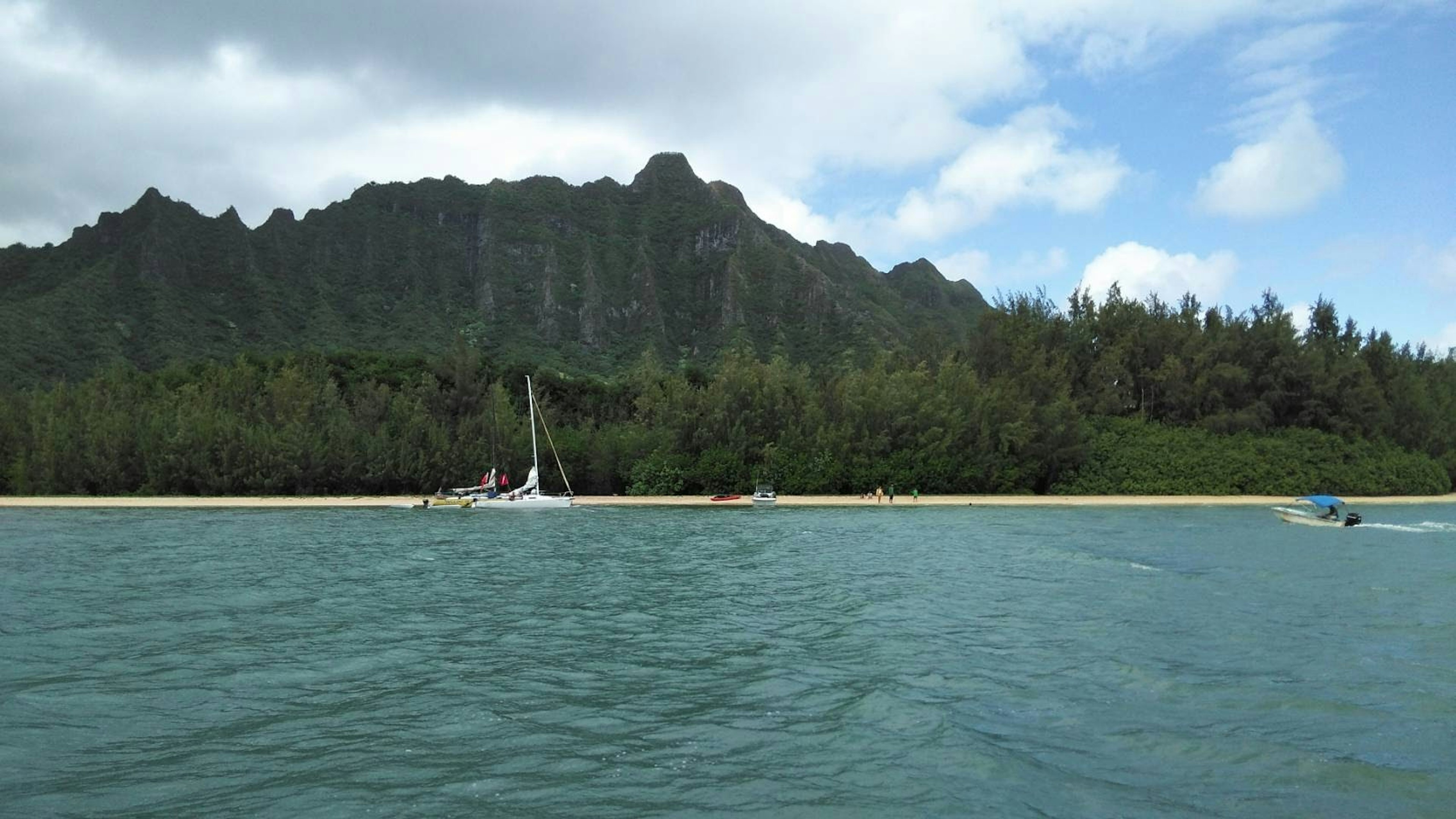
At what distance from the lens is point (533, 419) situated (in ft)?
157

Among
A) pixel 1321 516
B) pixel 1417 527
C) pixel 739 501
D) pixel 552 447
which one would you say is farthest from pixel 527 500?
pixel 1417 527

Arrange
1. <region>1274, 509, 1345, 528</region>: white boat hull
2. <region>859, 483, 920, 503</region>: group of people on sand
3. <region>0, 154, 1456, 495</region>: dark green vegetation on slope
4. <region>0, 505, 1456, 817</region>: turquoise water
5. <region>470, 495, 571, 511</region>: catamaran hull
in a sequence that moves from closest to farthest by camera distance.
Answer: <region>0, 505, 1456, 817</region>: turquoise water → <region>1274, 509, 1345, 528</region>: white boat hull → <region>470, 495, 571, 511</region>: catamaran hull → <region>859, 483, 920, 503</region>: group of people on sand → <region>0, 154, 1456, 495</region>: dark green vegetation on slope

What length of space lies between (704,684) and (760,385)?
44319 mm

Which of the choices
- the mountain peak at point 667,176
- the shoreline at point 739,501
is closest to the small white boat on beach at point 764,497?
the shoreline at point 739,501

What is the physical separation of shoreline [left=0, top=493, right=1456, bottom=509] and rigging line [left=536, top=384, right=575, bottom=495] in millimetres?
1896

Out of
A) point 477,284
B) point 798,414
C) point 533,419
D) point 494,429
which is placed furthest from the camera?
point 477,284

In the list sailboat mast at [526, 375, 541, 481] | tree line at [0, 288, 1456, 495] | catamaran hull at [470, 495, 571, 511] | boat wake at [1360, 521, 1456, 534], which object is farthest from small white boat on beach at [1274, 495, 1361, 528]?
sailboat mast at [526, 375, 541, 481]

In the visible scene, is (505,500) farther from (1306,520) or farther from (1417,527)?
(1417,527)

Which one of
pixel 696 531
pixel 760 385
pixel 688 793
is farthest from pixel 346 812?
pixel 760 385

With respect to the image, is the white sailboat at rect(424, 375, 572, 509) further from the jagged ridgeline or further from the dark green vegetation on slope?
the jagged ridgeline

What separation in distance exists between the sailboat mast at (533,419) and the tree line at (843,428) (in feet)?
3.06

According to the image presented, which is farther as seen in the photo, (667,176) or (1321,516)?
(667,176)

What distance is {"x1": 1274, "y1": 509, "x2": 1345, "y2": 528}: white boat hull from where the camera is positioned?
120 ft

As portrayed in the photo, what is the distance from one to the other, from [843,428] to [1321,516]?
24.4 m
